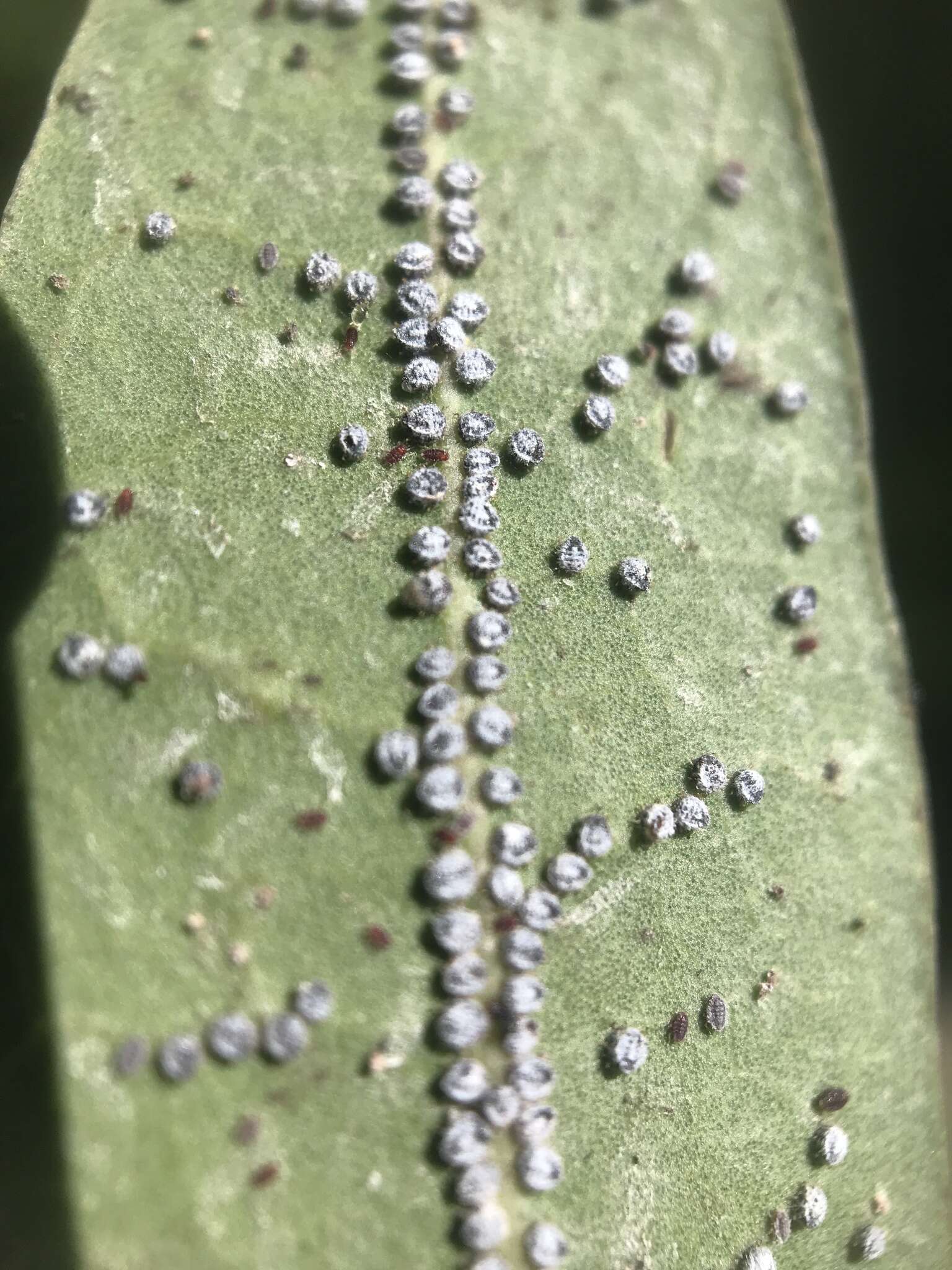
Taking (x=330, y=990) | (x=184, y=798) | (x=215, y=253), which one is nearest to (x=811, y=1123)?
(x=330, y=990)

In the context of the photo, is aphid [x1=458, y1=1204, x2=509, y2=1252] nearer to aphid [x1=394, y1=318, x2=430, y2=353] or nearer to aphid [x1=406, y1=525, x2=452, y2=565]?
aphid [x1=406, y1=525, x2=452, y2=565]

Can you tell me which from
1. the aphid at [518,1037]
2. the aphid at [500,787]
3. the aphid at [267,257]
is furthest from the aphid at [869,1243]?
the aphid at [267,257]

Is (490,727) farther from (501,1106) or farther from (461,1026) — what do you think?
(501,1106)

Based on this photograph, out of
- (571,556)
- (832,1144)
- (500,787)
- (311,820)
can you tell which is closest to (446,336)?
(571,556)

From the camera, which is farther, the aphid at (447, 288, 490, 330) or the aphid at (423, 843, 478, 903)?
the aphid at (447, 288, 490, 330)

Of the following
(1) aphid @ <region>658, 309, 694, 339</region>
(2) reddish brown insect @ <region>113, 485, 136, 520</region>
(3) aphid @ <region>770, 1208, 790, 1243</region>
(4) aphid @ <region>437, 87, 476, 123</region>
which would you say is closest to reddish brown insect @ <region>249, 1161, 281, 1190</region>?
(3) aphid @ <region>770, 1208, 790, 1243</region>

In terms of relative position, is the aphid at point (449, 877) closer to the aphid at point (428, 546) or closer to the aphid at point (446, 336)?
the aphid at point (428, 546)
